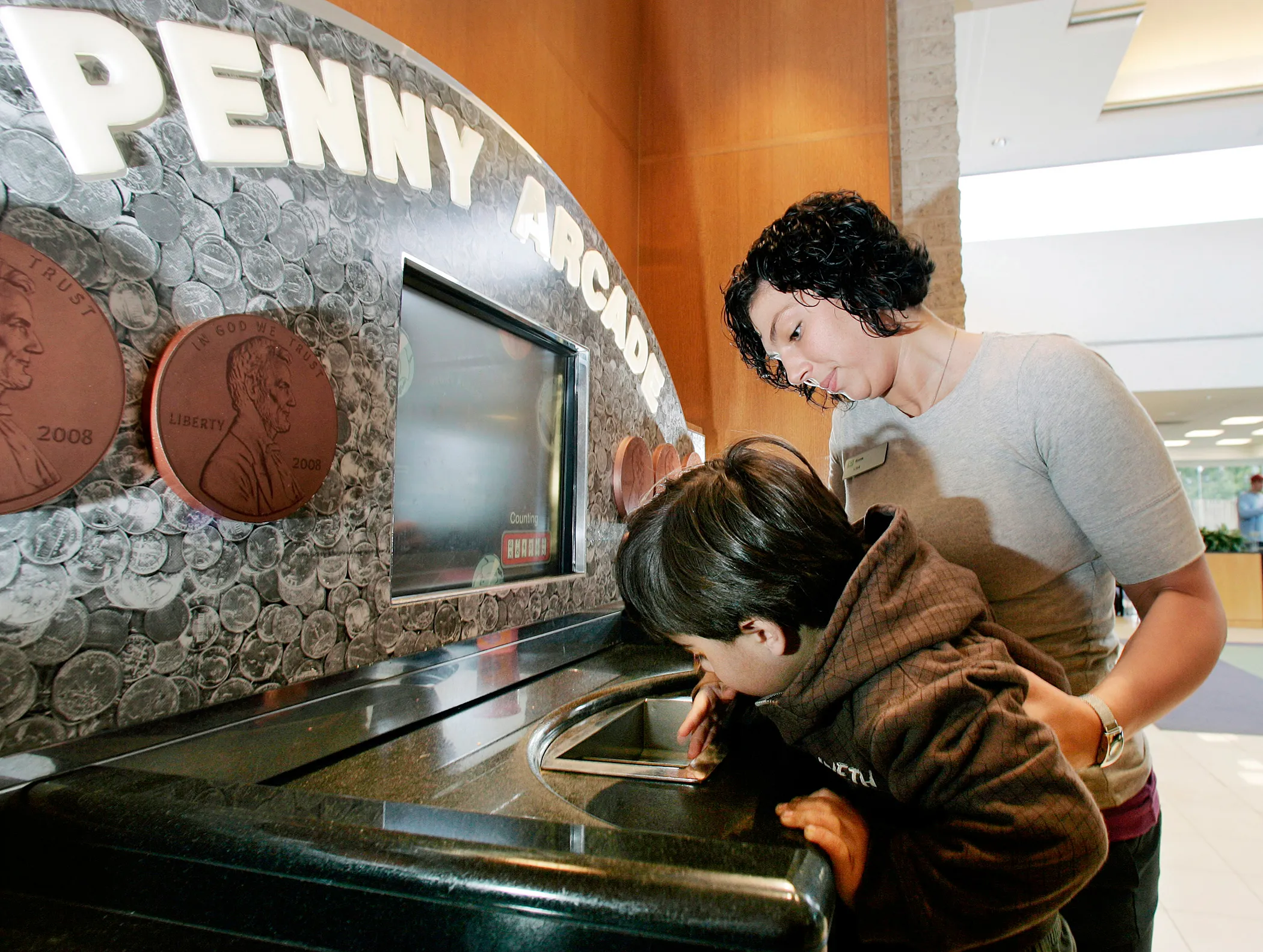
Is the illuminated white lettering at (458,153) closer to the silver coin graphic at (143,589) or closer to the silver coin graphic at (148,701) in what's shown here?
the silver coin graphic at (143,589)

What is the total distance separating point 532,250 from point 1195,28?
5214mm

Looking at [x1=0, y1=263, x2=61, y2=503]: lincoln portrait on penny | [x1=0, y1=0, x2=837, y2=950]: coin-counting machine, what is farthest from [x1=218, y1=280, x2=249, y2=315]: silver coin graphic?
[x1=0, y1=263, x2=61, y2=503]: lincoln portrait on penny

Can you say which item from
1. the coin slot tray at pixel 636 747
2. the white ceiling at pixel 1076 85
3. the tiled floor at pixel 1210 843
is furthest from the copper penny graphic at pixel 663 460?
the white ceiling at pixel 1076 85

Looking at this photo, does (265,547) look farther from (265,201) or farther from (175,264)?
(265,201)

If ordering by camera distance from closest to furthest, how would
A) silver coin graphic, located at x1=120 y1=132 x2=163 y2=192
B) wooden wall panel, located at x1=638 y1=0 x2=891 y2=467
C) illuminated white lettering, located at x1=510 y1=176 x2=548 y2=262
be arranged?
1. silver coin graphic, located at x1=120 y1=132 x2=163 y2=192
2. illuminated white lettering, located at x1=510 y1=176 x2=548 y2=262
3. wooden wall panel, located at x1=638 y1=0 x2=891 y2=467

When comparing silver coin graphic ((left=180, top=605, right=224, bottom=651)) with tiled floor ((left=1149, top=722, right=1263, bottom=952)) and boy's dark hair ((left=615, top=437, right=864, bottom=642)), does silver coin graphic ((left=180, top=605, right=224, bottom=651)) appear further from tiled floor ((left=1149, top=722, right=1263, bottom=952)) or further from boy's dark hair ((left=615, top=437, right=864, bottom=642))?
tiled floor ((left=1149, top=722, right=1263, bottom=952))

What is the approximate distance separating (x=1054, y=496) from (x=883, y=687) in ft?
1.59

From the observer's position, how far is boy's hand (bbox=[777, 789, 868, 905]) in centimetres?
69

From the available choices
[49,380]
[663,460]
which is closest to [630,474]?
[663,460]

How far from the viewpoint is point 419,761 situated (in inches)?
38.7

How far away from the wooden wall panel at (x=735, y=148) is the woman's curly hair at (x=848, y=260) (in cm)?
192

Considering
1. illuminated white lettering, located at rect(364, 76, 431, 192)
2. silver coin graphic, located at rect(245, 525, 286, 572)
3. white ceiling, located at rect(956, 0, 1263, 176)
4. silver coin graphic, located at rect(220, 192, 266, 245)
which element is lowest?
silver coin graphic, located at rect(245, 525, 286, 572)

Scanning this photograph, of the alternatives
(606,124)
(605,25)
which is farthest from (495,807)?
(605,25)

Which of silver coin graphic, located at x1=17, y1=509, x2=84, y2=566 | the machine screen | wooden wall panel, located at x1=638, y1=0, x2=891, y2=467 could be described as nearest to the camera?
silver coin graphic, located at x1=17, y1=509, x2=84, y2=566
